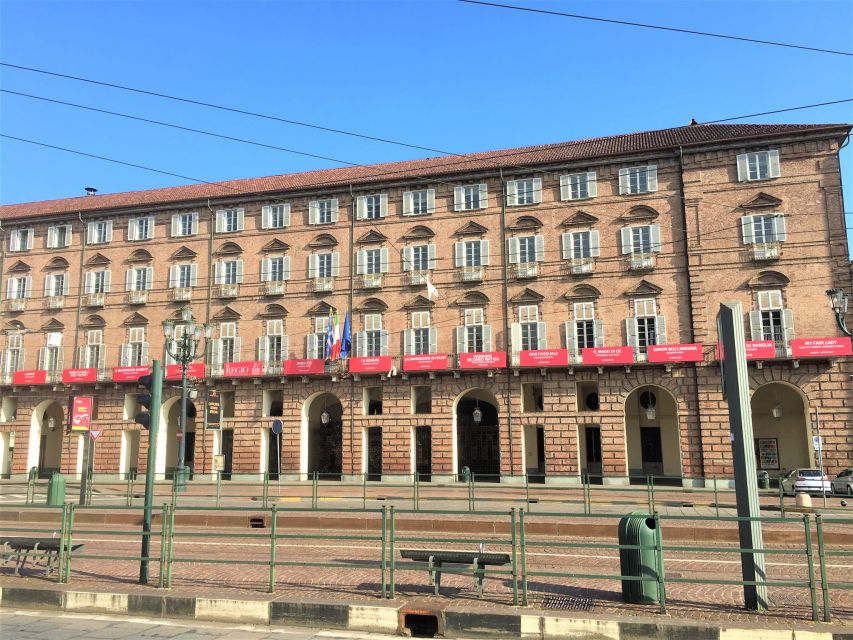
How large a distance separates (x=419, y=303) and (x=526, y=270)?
20.3 feet

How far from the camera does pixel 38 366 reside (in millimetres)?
42562

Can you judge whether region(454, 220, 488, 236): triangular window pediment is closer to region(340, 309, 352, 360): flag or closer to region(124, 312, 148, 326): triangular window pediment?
region(340, 309, 352, 360): flag

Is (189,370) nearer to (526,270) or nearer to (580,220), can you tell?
(526,270)

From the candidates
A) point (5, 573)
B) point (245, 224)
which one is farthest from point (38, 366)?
point (5, 573)

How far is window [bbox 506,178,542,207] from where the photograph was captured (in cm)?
3669

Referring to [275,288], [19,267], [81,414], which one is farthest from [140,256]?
[81,414]

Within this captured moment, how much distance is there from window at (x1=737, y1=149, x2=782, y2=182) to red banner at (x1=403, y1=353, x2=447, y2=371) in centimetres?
1771

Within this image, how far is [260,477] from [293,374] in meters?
6.28

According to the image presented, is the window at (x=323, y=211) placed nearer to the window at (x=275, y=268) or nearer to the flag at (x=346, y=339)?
the window at (x=275, y=268)

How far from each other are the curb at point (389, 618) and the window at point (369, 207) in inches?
1217

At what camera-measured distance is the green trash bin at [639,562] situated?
8844 mm

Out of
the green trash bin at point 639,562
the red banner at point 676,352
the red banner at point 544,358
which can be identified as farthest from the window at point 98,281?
the green trash bin at point 639,562

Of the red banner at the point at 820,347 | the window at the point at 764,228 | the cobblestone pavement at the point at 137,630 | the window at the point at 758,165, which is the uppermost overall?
the window at the point at 758,165

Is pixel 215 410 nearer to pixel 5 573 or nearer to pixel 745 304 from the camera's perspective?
pixel 5 573
